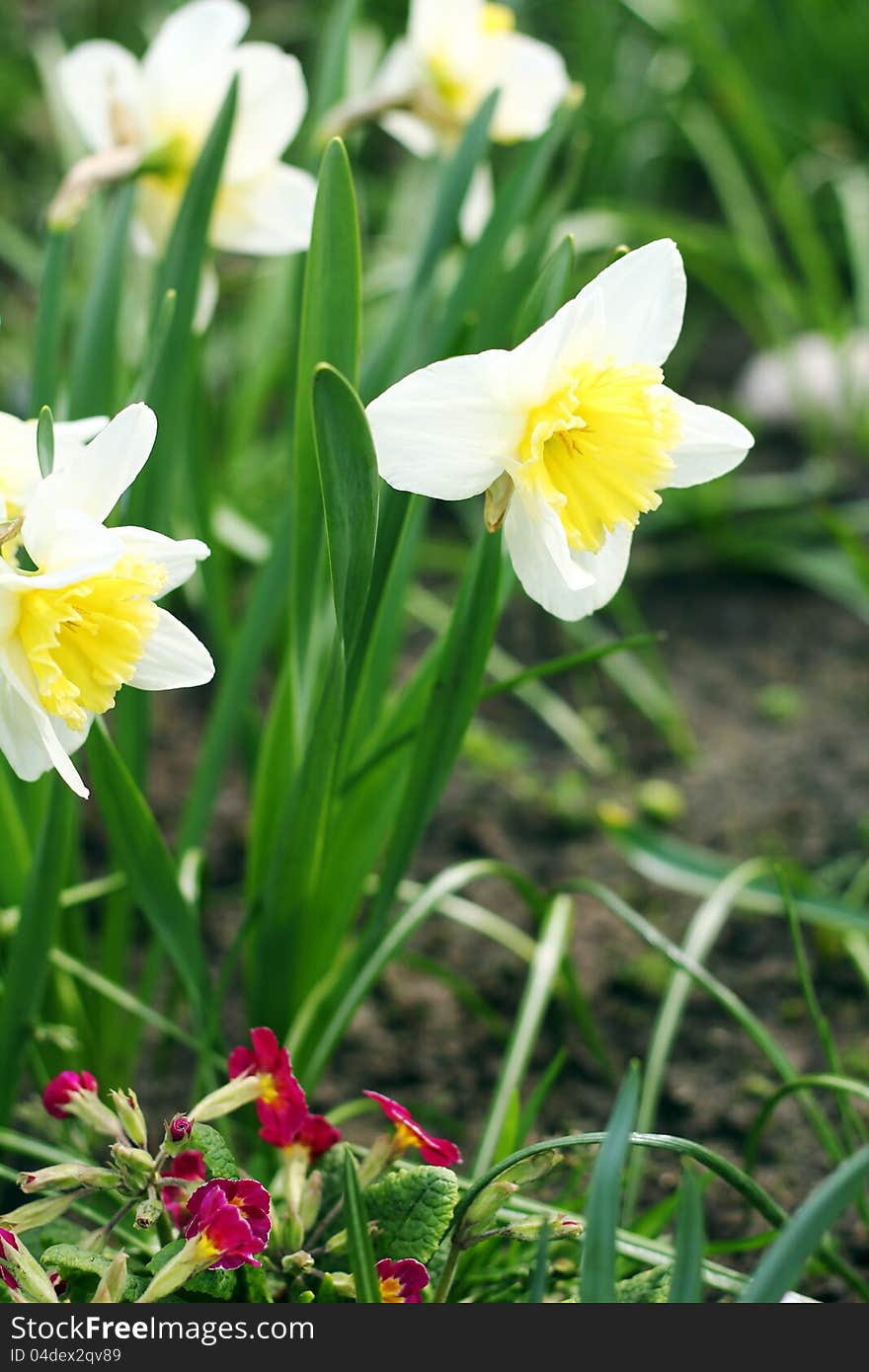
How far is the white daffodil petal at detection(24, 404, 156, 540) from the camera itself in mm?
726

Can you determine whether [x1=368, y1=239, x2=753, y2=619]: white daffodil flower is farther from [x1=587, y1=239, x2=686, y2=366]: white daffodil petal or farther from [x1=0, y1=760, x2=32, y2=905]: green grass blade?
[x1=0, y1=760, x2=32, y2=905]: green grass blade

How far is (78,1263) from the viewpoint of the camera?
0.80 metres

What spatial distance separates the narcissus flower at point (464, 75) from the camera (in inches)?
52.9

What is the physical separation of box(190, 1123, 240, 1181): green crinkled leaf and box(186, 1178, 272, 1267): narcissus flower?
0.05m

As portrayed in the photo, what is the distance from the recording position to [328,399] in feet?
2.48

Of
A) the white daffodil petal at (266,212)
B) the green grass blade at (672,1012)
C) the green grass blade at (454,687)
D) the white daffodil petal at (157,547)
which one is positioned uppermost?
the white daffodil petal at (266,212)

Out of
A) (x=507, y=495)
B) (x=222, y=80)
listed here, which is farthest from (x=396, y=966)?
(x=222, y=80)

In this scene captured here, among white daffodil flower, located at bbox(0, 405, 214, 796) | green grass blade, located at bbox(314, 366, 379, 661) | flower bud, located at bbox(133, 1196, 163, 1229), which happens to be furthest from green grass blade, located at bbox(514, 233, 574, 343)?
flower bud, located at bbox(133, 1196, 163, 1229)

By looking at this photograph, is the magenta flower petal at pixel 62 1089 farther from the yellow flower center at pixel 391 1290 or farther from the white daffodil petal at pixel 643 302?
the white daffodil petal at pixel 643 302

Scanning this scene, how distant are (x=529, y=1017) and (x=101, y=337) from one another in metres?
0.74

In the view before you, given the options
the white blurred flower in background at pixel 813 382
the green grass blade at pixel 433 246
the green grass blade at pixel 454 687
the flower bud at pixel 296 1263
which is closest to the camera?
the flower bud at pixel 296 1263

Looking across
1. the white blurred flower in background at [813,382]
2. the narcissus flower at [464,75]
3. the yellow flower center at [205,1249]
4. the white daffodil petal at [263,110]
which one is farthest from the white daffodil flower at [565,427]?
the white blurred flower in background at [813,382]

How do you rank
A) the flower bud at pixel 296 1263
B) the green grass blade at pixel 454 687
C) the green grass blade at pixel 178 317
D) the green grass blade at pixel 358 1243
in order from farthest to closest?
the green grass blade at pixel 178 317 < the green grass blade at pixel 454 687 < the flower bud at pixel 296 1263 < the green grass blade at pixel 358 1243

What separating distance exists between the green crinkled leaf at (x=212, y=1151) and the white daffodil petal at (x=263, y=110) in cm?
85
